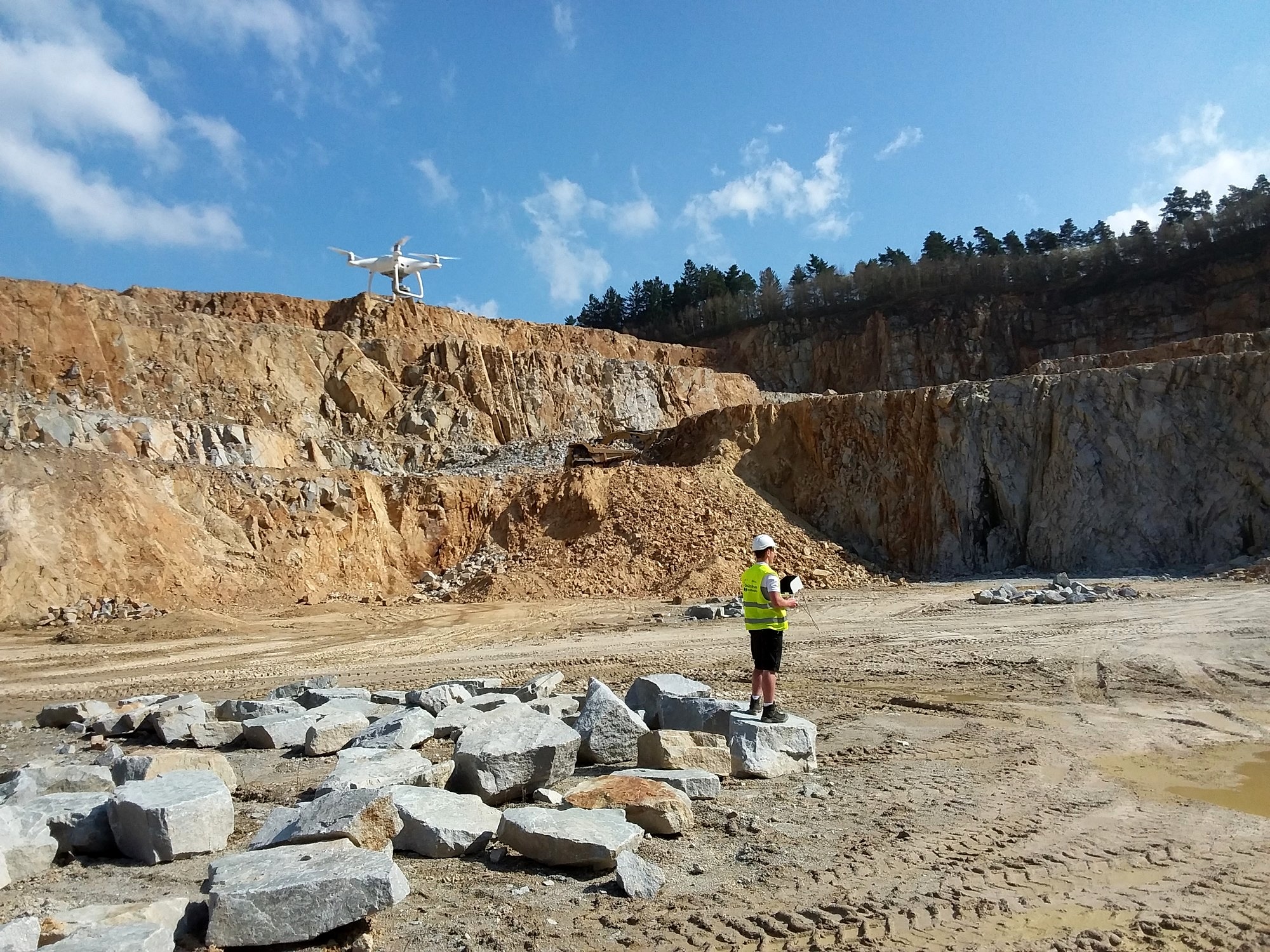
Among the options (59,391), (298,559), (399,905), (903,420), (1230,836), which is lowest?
(1230,836)

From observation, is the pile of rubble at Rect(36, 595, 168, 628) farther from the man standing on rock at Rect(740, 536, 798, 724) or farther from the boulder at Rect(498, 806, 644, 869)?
the boulder at Rect(498, 806, 644, 869)

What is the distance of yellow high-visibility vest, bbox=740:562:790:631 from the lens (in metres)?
6.38

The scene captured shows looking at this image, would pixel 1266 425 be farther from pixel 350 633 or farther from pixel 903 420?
pixel 350 633

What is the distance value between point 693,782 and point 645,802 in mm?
686

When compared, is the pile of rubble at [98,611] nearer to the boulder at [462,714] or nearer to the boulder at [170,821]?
the boulder at [462,714]

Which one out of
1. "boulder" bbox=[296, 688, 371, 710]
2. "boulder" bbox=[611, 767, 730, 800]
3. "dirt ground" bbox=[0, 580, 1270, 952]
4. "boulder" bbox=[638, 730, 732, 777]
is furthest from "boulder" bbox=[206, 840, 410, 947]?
"boulder" bbox=[296, 688, 371, 710]

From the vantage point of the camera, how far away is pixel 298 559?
2142 cm

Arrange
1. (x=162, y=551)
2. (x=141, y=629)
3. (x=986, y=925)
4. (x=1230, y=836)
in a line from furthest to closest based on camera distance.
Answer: (x=162, y=551) < (x=141, y=629) < (x=1230, y=836) < (x=986, y=925)

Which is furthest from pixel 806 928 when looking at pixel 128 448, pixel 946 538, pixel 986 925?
pixel 128 448

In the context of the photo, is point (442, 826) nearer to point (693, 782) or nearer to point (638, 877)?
point (638, 877)

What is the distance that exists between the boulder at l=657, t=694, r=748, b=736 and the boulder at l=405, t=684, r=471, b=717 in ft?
7.47

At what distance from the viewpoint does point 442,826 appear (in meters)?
4.43

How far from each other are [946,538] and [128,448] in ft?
79.0

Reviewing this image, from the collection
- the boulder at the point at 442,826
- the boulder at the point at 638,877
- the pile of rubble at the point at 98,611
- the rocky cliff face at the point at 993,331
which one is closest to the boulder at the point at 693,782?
the boulder at the point at 442,826
